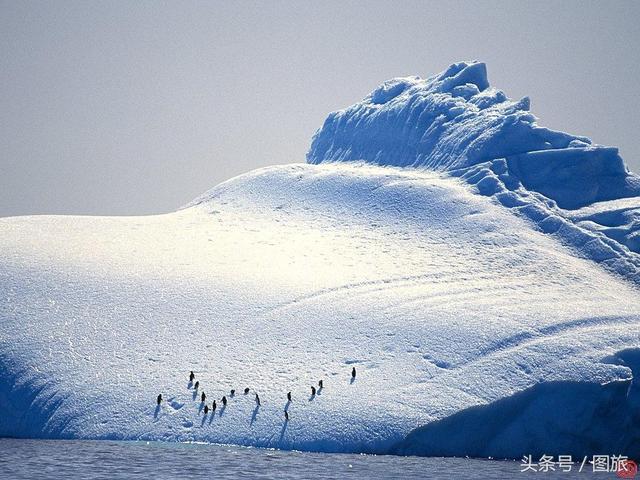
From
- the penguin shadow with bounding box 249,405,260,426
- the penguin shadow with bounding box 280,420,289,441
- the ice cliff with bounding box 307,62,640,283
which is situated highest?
the ice cliff with bounding box 307,62,640,283

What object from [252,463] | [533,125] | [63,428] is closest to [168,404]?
[63,428]

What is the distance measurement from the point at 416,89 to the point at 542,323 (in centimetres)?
3578

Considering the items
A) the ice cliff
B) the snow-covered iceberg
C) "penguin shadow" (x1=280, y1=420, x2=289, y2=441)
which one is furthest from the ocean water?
the ice cliff

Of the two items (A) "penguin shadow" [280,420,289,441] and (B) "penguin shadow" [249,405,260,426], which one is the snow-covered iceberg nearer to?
(B) "penguin shadow" [249,405,260,426]

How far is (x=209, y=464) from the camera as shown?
122ft

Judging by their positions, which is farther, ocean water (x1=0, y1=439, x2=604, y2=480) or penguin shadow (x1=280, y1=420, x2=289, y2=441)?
penguin shadow (x1=280, y1=420, x2=289, y2=441)

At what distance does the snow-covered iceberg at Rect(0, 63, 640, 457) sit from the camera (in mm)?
43438

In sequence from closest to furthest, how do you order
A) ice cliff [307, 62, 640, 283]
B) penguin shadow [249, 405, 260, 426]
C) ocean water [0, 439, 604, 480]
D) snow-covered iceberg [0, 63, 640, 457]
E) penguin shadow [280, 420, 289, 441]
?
ocean water [0, 439, 604, 480] < penguin shadow [280, 420, 289, 441] < penguin shadow [249, 405, 260, 426] < snow-covered iceberg [0, 63, 640, 457] < ice cliff [307, 62, 640, 283]

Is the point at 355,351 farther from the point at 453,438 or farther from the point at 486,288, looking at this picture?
the point at 486,288

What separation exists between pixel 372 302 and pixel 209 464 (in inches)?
731

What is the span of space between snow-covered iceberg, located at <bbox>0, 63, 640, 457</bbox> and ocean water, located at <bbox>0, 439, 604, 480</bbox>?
1.40m

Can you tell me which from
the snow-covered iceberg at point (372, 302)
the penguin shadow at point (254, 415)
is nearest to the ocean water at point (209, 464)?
the snow-covered iceberg at point (372, 302)

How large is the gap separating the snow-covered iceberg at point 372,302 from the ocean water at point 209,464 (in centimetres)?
140

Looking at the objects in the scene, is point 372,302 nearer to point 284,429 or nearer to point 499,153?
point 284,429
